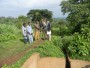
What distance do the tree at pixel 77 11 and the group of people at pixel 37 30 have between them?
4.57 metres

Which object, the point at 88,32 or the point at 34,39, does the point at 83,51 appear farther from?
the point at 34,39

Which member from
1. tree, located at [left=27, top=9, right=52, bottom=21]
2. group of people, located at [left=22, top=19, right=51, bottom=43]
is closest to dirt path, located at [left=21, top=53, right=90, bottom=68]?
group of people, located at [left=22, top=19, right=51, bottom=43]

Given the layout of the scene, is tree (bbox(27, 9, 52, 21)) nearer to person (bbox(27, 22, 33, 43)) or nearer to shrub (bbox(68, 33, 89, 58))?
person (bbox(27, 22, 33, 43))

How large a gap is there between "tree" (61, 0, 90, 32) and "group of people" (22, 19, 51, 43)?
4568 millimetres

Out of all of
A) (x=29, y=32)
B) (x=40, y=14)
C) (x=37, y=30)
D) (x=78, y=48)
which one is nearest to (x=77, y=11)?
(x=37, y=30)

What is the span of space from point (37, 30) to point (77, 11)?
710cm

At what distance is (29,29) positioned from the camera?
738 inches

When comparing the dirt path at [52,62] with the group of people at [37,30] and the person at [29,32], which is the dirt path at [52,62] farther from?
the person at [29,32]

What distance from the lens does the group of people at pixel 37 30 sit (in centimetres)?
1880

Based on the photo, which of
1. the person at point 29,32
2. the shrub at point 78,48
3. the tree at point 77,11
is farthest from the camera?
the tree at point 77,11

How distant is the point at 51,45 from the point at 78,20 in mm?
8632

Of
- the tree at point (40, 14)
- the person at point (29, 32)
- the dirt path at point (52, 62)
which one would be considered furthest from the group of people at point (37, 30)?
the tree at point (40, 14)

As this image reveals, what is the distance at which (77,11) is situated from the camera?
25734mm

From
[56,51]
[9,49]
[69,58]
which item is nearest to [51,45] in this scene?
[56,51]
